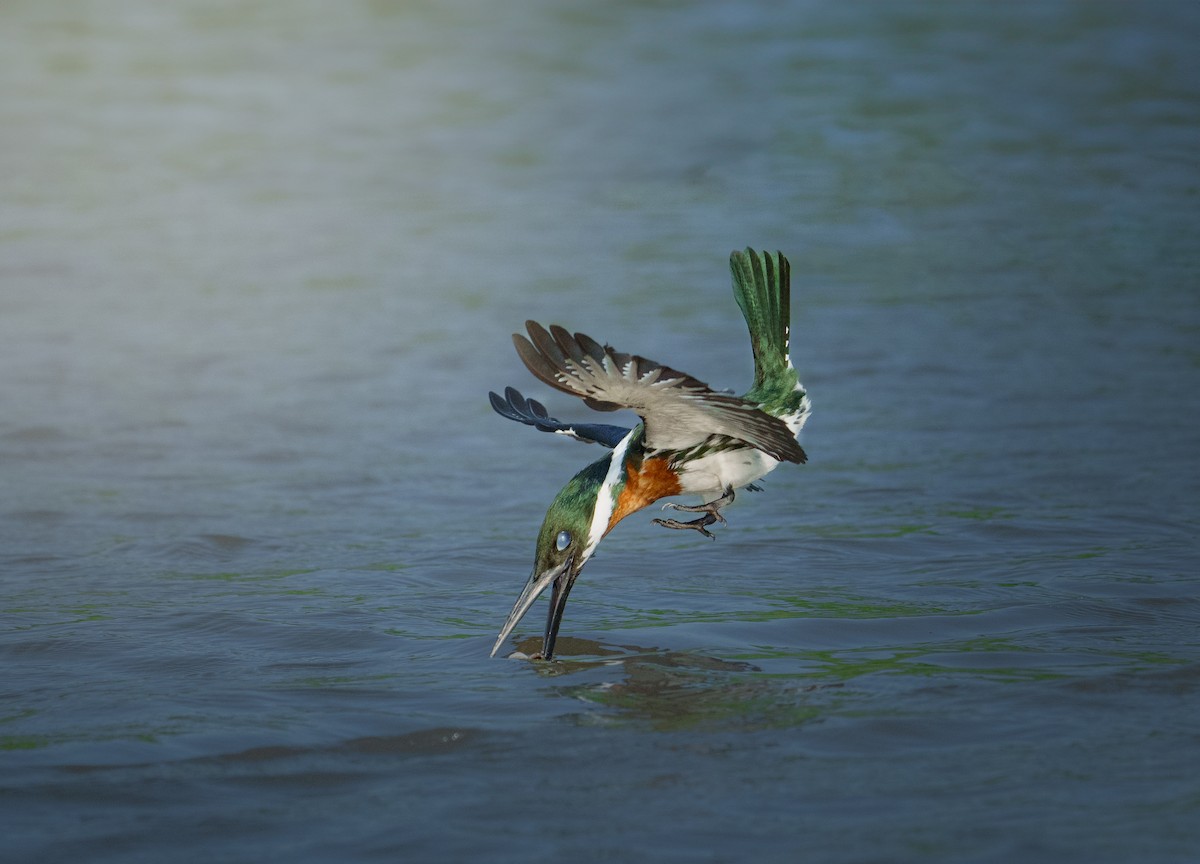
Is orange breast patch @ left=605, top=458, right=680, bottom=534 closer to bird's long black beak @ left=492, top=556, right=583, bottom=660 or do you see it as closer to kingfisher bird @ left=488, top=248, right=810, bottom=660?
kingfisher bird @ left=488, top=248, right=810, bottom=660

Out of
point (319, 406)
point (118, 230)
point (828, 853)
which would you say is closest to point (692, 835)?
point (828, 853)

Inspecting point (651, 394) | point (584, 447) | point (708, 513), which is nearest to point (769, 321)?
point (708, 513)

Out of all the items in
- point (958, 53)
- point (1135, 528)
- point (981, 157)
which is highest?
point (958, 53)

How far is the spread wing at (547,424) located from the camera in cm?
595

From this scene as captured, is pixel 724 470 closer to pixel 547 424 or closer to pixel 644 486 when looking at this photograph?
pixel 644 486

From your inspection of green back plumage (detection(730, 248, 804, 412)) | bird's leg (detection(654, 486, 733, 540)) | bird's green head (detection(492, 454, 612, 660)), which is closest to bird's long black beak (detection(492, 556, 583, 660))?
bird's green head (detection(492, 454, 612, 660))

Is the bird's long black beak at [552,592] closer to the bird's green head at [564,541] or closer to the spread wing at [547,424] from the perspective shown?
the bird's green head at [564,541]

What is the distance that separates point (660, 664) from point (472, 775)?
4.08 ft

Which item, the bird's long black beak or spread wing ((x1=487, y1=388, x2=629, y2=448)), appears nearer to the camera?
the bird's long black beak

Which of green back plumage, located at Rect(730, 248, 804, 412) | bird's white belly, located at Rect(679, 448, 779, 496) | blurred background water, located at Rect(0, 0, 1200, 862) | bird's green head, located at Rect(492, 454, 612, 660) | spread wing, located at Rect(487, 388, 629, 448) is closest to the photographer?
blurred background water, located at Rect(0, 0, 1200, 862)

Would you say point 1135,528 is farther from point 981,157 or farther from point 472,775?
point 981,157

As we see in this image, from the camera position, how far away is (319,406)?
Result: 1016 cm

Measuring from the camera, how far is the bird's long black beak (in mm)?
5527

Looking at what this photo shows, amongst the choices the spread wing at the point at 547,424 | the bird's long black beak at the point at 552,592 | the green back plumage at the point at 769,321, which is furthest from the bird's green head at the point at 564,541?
the green back plumage at the point at 769,321
